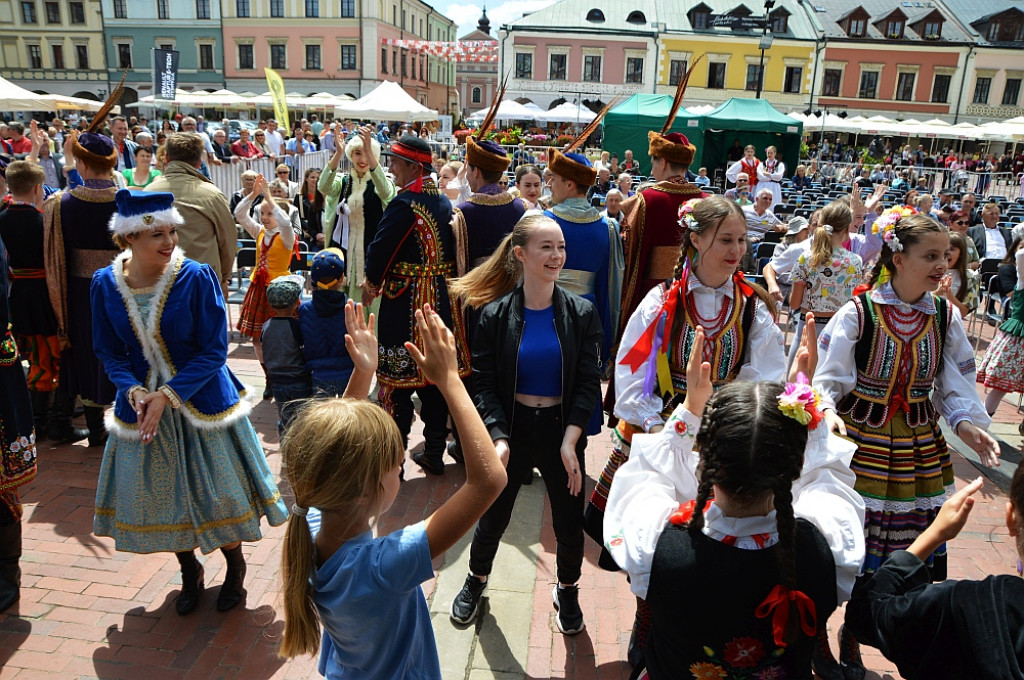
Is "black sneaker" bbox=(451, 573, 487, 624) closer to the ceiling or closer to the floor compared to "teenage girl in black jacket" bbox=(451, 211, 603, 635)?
closer to the floor

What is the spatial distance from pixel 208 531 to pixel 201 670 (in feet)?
1.86

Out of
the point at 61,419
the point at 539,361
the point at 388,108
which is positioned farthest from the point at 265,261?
the point at 388,108

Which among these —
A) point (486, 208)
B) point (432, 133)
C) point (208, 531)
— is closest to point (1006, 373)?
point (486, 208)

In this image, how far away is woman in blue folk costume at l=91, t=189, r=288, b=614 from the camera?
9.86 ft

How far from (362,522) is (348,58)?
182 ft

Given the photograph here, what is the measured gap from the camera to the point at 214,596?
3.44m

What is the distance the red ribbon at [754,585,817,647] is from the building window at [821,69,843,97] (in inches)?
2002

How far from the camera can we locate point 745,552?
1690 millimetres

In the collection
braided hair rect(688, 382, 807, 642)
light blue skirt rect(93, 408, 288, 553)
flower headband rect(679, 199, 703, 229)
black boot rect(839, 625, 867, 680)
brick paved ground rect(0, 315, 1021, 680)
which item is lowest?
brick paved ground rect(0, 315, 1021, 680)

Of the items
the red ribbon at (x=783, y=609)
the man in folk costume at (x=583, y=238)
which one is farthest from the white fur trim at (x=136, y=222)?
the red ribbon at (x=783, y=609)

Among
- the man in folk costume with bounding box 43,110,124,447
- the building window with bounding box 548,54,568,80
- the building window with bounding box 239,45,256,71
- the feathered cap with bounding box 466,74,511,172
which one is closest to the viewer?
the man in folk costume with bounding box 43,110,124,447

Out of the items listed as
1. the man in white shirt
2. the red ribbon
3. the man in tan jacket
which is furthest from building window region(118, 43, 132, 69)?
the red ribbon

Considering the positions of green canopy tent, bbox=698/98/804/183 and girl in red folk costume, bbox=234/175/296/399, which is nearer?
girl in red folk costume, bbox=234/175/296/399

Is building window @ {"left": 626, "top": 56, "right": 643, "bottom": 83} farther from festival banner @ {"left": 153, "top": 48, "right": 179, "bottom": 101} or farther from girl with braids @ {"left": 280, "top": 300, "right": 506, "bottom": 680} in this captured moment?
girl with braids @ {"left": 280, "top": 300, "right": 506, "bottom": 680}
